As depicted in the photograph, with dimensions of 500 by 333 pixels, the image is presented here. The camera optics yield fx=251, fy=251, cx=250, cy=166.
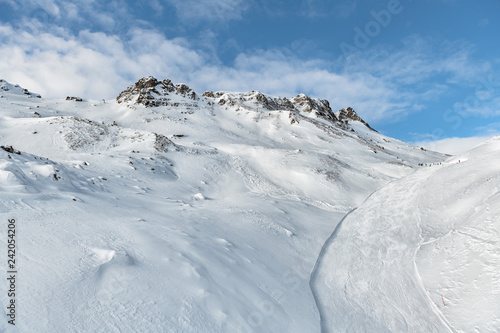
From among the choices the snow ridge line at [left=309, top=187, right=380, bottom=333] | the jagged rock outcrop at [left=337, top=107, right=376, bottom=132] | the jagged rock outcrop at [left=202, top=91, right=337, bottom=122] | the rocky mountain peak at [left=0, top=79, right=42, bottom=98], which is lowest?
the snow ridge line at [left=309, top=187, right=380, bottom=333]

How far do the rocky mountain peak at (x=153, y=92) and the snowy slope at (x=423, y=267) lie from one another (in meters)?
58.4

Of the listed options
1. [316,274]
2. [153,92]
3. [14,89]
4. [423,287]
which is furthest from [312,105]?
[14,89]

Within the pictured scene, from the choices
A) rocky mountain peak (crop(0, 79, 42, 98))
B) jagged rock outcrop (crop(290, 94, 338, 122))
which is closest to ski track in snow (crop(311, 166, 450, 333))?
jagged rock outcrop (crop(290, 94, 338, 122))

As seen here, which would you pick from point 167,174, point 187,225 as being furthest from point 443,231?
point 167,174

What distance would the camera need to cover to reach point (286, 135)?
160 ft

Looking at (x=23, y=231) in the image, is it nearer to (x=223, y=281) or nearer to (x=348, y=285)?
(x=223, y=281)

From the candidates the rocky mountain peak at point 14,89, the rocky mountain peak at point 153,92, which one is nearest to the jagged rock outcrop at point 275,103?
the rocky mountain peak at point 153,92

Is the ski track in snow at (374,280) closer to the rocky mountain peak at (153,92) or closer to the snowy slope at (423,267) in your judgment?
the snowy slope at (423,267)

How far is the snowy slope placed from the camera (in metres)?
7.36

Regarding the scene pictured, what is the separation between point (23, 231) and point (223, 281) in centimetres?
508

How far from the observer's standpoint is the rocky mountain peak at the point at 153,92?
201 ft

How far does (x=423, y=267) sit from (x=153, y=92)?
226ft

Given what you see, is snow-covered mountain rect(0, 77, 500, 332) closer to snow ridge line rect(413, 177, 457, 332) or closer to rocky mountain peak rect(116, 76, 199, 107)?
snow ridge line rect(413, 177, 457, 332)

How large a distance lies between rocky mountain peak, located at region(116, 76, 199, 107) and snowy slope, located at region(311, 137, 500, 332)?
Result: 58354 millimetres
